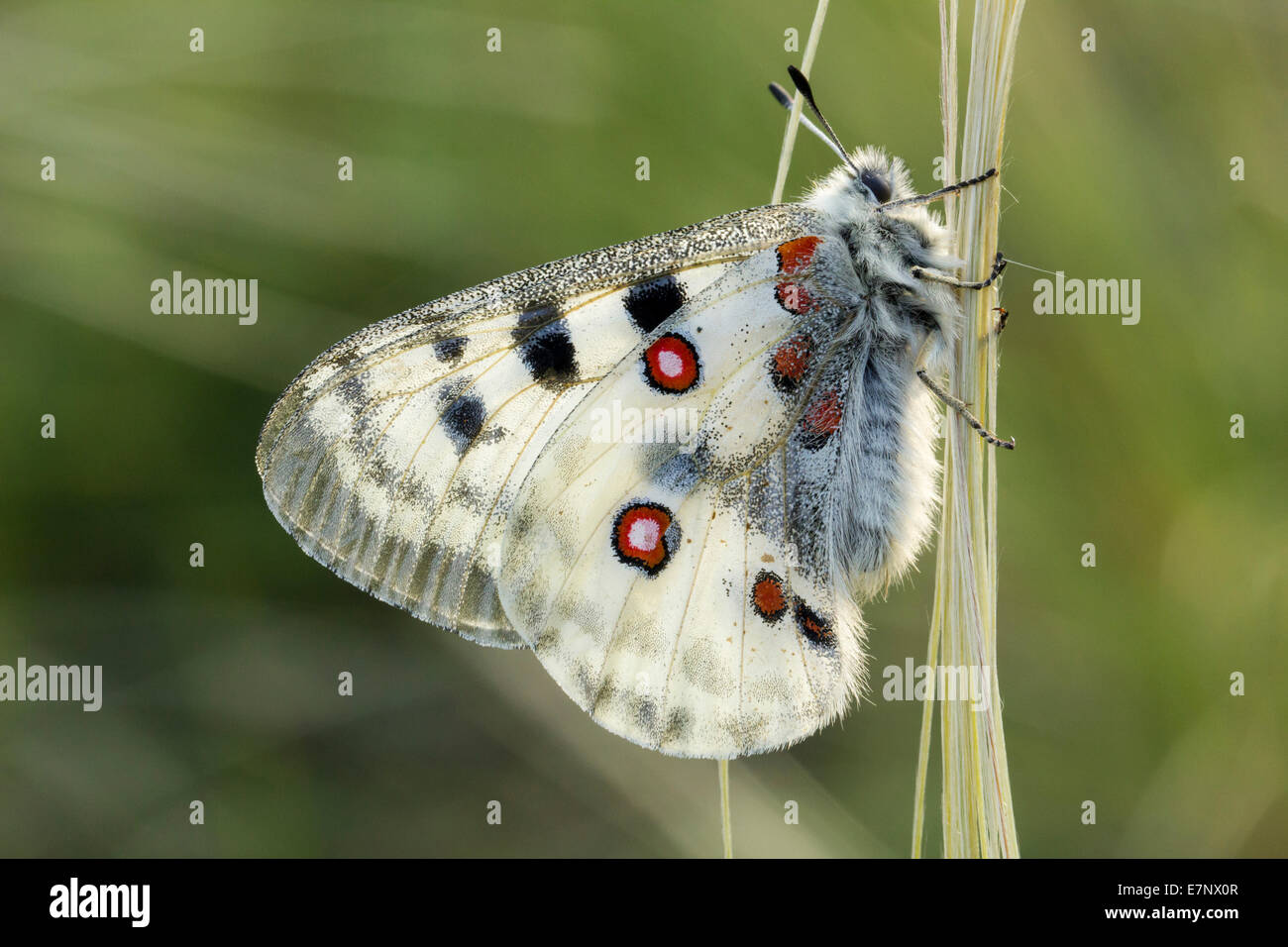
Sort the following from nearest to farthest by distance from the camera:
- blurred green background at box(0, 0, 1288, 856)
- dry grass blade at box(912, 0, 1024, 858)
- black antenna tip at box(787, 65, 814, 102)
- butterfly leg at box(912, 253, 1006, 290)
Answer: dry grass blade at box(912, 0, 1024, 858) < butterfly leg at box(912, 253, 1006, 290) < black antenna tip at box(787, 65, 814, 102) < blurred green background at box(0, 0, 1288, 856)

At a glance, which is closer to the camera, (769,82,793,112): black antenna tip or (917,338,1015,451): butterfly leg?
(917,338,1015,451): butterfly leg

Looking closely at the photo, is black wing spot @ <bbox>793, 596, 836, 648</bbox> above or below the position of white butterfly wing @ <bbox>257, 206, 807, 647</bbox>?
below

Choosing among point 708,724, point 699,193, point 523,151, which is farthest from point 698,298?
point 523,151

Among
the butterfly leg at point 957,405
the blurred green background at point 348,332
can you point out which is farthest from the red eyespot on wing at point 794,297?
the blurred green background at point 348,332

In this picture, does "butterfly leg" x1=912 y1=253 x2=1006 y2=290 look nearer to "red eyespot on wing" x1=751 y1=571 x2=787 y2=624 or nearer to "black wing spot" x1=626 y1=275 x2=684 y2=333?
"black wing spot" x1=626 y1=275 x2=684 y2=333

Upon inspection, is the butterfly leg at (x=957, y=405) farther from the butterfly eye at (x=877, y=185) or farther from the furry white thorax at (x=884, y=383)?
the butterfly eye at (x=877, y=185)

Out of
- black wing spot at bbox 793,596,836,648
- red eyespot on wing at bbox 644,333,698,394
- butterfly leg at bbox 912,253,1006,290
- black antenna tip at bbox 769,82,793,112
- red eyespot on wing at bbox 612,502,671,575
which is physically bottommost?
black wing spot at bbox 793,596,836,648

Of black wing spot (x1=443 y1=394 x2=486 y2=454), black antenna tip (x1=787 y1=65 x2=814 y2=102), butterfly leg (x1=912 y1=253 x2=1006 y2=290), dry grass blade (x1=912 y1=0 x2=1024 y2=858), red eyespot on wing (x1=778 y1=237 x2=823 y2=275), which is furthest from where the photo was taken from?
black wing spot (x1=443 y1=394 x2=486 y2=454)

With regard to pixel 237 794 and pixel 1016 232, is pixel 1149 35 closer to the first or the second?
pixel 1016 232

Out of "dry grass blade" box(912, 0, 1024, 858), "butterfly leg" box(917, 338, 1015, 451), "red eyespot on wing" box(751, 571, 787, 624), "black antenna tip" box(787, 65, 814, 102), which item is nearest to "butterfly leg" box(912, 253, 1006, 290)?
"dry grass blade" box(912, 0, 1024, 858)
